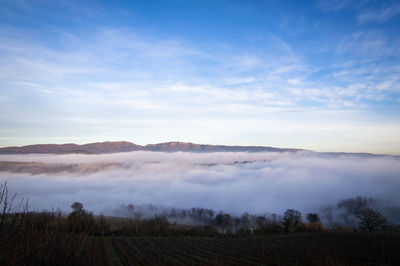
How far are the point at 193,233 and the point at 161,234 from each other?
529 inches

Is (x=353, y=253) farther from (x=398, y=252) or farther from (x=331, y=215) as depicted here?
(x=331, y=215)

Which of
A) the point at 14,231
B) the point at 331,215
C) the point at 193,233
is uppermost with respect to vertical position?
the point at 14,231

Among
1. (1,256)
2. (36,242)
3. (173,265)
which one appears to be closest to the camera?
(1,256)

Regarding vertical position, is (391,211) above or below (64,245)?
below

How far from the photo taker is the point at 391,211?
176250 mm

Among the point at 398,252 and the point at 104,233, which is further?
the point at 104,233

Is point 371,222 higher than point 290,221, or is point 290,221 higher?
point 371,222

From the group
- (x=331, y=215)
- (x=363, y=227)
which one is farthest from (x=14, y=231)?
(x=331, y=215)

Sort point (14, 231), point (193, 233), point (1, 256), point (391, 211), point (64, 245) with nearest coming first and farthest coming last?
point (1, 256), point (14, 231), point (64, 245), point (193, 233), point (391, 211)

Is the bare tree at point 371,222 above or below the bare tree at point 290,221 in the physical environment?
above

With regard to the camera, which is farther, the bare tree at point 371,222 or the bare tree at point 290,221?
the bare tree at point 290,221

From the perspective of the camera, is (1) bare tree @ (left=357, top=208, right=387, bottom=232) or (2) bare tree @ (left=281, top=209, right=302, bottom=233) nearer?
(1) bare tree @ (left=357, top=208, right=387, bottom=232)

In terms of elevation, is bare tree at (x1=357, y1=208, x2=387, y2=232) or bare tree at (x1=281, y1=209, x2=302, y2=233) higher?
bare tree at (x1=357, y1=208, x2=387, y2=232)

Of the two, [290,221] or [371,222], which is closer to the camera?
[371,222]
